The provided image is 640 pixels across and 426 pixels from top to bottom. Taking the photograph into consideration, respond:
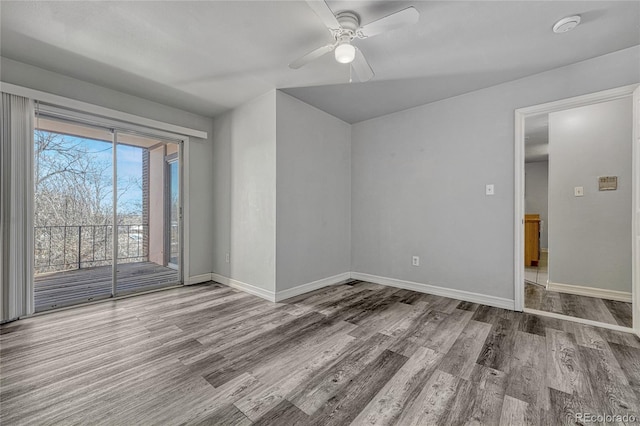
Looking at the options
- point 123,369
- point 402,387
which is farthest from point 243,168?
point 402,387

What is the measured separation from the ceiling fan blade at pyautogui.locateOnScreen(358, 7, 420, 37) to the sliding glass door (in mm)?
3158

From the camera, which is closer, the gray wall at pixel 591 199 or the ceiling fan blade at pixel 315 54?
the ceiling fan blade at pixel 315 54

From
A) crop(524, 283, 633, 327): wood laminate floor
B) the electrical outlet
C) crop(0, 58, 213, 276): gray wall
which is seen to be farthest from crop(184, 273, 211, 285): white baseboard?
crop(524, 283, 633, 327): wood laminate floor

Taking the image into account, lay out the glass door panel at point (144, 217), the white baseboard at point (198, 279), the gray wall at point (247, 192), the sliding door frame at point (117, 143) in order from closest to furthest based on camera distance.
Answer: the sliding door frame at point (117, 143)
the gray wall at point (247, 192)
the glass door panel at point (144, 217)
the white baseboard at point (198, 279)

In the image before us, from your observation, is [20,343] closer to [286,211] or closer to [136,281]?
[136,281]

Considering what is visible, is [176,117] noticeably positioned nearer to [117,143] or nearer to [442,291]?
[117,143]

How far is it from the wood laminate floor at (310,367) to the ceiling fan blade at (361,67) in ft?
7.37

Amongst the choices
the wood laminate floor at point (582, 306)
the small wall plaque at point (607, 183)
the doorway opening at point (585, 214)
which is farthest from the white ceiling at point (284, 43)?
the wood laminate floor at point (582, 306)

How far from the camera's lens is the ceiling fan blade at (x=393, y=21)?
1.59 metres

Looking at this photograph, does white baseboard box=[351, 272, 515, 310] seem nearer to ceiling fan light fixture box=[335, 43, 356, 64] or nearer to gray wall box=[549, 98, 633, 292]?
gray wall box=[549, 98, 633, 292]

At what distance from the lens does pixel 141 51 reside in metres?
2.36

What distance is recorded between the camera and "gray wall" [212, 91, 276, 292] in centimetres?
320

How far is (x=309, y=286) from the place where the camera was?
351 cm

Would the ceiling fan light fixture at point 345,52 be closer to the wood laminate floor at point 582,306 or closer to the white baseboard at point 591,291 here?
the wood laminate floor at point 582,306
